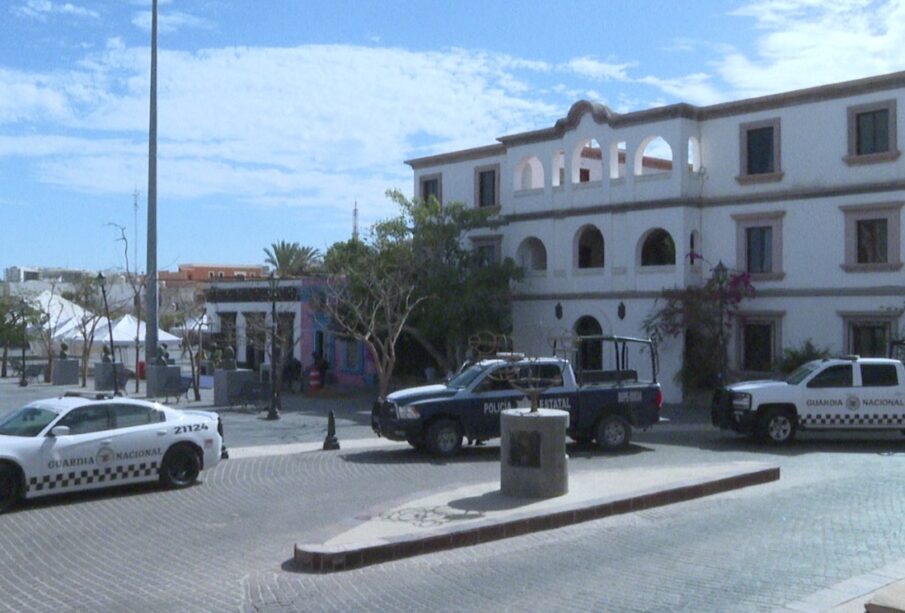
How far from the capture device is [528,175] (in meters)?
40.0

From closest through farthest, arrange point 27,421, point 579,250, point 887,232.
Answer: point 27,421 → point 887,232 → point 579,250

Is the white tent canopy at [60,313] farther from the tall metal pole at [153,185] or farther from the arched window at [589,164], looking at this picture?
the arched window at [589,164]

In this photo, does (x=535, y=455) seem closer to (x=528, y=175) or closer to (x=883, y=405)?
(x=883, y=405)

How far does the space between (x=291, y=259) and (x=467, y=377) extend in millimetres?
36326

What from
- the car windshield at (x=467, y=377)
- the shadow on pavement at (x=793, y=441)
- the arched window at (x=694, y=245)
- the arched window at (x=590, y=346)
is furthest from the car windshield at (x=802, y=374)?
the arched window at (x=590, y=346)

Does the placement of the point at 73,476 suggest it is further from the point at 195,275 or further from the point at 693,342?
the point at 195,275

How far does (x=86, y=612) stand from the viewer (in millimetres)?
9148

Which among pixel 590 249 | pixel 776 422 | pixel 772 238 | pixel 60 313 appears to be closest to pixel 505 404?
pixel 776 422

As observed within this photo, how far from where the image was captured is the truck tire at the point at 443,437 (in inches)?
771

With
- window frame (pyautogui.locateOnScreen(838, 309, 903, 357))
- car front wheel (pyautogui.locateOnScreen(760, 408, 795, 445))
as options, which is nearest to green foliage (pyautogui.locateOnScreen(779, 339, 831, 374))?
window frame (pyautogui.locateOnScreen(838, 309, 903, 357))

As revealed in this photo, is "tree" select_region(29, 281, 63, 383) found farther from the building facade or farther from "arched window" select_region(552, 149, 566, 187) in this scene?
"arched window" select_region(552, 149, 566, 187)

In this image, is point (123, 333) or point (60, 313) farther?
point (60, 313)

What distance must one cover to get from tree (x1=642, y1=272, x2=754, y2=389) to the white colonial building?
51cm

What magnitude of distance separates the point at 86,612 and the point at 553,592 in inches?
159
